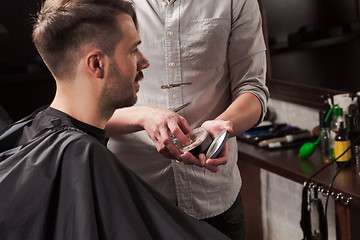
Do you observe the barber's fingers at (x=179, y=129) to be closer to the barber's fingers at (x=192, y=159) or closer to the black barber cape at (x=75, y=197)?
the barber's fingers at (x=192, y=159)

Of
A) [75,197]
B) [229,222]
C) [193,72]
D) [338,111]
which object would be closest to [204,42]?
[193,72]

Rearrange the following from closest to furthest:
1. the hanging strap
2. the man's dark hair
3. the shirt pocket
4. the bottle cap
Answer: the man's dark hair, the shirt pocket, the hanging strap, the bottle cap

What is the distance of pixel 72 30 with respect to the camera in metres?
1.67

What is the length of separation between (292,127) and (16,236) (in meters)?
2.27

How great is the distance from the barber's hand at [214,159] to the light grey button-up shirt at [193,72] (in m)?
0.26

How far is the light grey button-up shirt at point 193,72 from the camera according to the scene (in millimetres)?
1961

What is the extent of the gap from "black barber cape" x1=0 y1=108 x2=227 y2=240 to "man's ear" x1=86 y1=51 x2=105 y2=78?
6.7 inches

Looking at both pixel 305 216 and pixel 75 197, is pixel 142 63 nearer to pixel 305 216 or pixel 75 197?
pixel 75 197

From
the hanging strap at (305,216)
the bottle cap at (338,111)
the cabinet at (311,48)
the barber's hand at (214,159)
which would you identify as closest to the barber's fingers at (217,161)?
the barber's hand at (214,159)

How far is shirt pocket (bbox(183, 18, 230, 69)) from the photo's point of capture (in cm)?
196

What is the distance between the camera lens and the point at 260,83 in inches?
80.0

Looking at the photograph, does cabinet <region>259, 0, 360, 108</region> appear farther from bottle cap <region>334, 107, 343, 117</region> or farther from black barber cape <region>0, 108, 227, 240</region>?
black barber cape <region>0, 108, 227, 240</region>

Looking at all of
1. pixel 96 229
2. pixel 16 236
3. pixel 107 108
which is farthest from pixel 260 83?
pixel 16 236

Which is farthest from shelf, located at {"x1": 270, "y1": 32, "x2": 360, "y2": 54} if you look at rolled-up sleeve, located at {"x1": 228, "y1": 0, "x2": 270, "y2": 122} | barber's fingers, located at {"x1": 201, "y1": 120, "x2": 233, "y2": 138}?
barber's fingers, located at {"x1": 201, "y1": 120, "x2": 233, "y2": 138}
